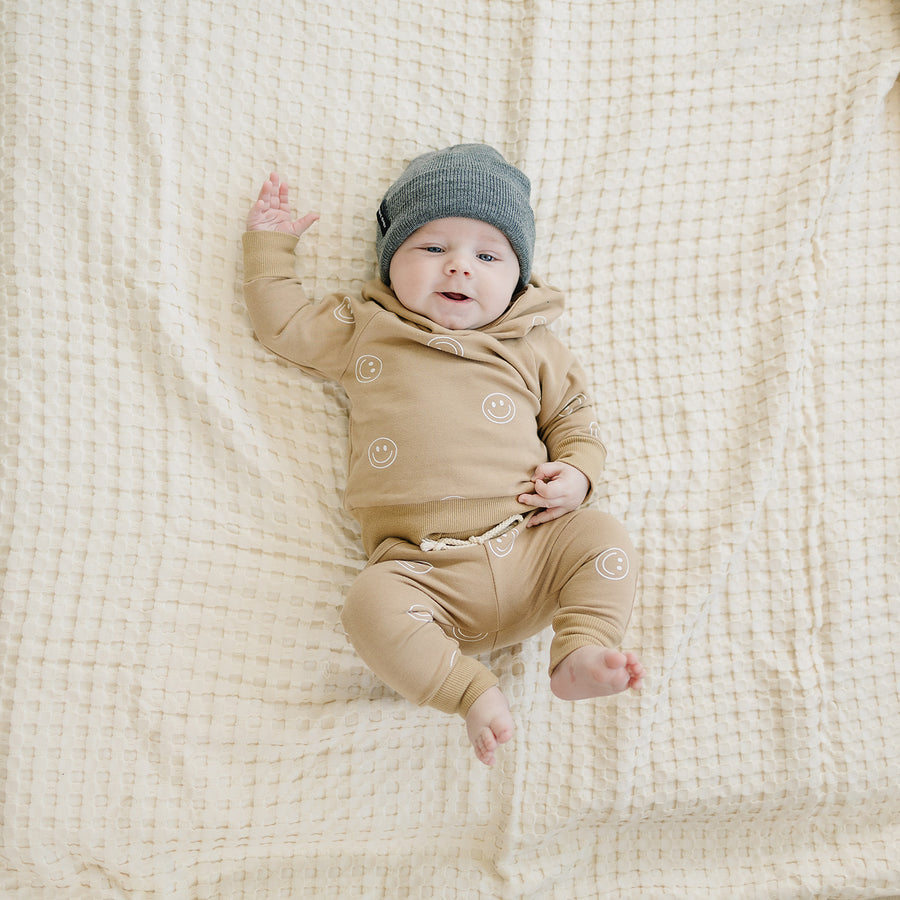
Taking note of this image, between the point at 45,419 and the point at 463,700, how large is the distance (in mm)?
817

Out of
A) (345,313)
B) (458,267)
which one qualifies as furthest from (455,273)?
(345,313)

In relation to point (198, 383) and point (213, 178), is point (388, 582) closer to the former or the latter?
point (198, 383)

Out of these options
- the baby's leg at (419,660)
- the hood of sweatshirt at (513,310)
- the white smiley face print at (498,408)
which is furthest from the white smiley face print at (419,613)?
the hood of sweatshirt at (513,310)

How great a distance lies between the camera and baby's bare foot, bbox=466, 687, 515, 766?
1105 millimetres

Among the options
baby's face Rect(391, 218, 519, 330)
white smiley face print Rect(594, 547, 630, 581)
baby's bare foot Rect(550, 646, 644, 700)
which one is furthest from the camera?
baby's face Rect(391, 218, 519, 330)

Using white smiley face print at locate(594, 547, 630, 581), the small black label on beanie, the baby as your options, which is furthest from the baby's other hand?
the small black label on beanie

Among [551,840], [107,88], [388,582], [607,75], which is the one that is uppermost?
[607,75]

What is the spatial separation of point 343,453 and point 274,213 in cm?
45

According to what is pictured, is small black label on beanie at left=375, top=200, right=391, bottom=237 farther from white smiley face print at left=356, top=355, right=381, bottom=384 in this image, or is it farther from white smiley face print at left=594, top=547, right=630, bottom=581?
white smiley face print at left=594, top=547, right=630, bottom=581

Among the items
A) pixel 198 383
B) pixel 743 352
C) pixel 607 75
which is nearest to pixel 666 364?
pixel 743 352

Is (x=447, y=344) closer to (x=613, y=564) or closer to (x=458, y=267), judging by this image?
(x=458, y=267)

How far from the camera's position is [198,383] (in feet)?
4.40

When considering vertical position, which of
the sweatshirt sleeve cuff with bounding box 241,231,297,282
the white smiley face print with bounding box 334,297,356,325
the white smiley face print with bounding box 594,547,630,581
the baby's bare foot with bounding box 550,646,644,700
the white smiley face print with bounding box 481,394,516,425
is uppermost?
the sweatshirt sleeve cuff with bounding box 241,231,297,282

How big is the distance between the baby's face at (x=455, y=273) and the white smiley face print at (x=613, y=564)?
45 cm
